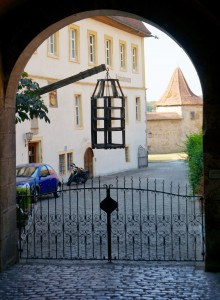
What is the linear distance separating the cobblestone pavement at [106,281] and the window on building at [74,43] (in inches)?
805

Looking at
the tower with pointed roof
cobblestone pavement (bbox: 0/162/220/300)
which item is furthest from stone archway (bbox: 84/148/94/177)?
the tower with pointed roof

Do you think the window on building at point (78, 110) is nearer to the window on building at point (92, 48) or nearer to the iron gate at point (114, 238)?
the window on building at point (92, 48)

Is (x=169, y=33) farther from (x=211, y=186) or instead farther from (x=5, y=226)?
(x=5, y=226)

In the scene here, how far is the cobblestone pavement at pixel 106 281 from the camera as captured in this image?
7.54 meters

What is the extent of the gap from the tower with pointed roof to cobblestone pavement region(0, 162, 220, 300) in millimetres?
45671

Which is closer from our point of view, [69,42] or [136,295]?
[136,295]

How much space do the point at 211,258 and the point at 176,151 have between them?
47.6 meters

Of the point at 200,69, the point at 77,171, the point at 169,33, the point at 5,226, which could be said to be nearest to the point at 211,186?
the point at 200,69

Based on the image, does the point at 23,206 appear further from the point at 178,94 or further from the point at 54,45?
the point at 178,94

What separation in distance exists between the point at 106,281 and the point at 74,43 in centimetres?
2238

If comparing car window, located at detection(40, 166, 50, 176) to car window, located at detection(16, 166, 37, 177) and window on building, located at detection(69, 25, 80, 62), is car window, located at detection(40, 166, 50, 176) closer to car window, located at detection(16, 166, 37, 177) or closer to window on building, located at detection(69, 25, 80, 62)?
car window, located at detection(16, 166, 37, 177)

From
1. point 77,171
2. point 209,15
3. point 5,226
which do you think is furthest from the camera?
point 77,171

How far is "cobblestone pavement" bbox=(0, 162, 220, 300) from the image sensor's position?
753 cm

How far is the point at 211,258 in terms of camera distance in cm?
874
